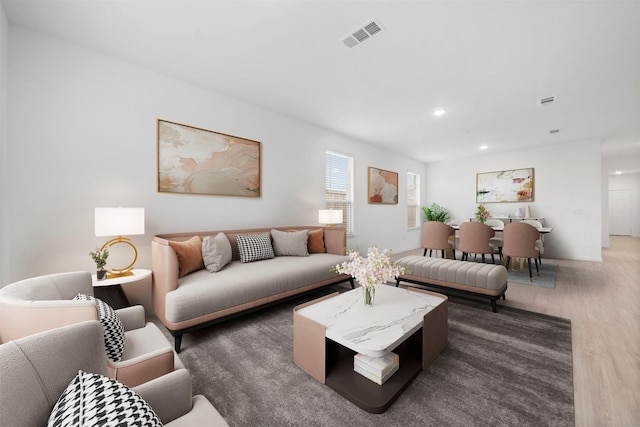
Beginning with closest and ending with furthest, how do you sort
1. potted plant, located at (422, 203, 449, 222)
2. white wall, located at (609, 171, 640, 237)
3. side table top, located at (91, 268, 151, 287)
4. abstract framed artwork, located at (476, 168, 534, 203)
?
side table top, located at (91, 268, 151, 287)
abstract framed artwork, located at (476, 168, 534, 203)
potted plant, located at (422, 203, 449, 222)
white wall, located at (609, 171, 640, 237)

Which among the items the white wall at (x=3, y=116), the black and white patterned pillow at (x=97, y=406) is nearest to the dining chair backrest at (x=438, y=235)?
the black and white patterned pillow at (x=97, y=406)

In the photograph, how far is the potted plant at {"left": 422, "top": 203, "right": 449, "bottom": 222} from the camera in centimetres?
761

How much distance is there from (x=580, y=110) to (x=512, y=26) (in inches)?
119

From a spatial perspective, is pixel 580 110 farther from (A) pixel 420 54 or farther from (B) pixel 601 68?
(A) pixel 420 54

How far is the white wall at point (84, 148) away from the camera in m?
2.30

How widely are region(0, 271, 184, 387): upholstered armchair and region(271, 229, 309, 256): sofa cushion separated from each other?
219cm

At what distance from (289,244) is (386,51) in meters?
2.59

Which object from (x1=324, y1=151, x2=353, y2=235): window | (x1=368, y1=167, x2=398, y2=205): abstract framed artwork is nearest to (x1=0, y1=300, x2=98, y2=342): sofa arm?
(x1=324, y1=151, x2=353, y2=235): window

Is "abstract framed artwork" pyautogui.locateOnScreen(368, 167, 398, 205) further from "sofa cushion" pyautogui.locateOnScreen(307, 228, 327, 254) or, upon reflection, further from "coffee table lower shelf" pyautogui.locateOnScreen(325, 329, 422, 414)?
"coffee table lower shelf" pyautogui.locateOnScreen(325, 329, 422, 414)

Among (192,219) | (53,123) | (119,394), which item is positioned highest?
(53,123)

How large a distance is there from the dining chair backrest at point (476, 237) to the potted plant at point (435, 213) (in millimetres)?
3140

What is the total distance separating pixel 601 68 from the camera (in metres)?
2.88

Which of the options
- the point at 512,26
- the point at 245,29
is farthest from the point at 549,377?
the point at 245,29

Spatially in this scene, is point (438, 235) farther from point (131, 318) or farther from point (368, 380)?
point (131, 318)
